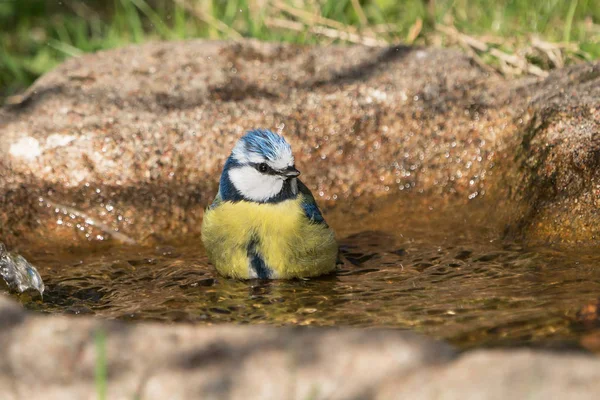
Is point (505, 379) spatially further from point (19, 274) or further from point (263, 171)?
point (19, 274)

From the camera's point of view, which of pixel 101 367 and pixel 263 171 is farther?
pixel 263 171

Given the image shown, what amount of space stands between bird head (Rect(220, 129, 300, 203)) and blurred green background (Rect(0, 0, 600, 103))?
182 cm

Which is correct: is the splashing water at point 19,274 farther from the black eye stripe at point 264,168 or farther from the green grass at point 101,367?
the green grass at point 101,367

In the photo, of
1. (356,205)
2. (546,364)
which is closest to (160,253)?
(356,205)

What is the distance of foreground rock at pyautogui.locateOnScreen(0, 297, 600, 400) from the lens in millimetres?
1874

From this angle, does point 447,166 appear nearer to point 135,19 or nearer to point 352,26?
point 352,26

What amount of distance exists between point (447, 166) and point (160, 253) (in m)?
1.55

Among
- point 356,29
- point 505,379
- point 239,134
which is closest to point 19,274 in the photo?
point 239,134

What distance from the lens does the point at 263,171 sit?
3.80m

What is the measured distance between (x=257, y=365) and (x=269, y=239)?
5.29 feet

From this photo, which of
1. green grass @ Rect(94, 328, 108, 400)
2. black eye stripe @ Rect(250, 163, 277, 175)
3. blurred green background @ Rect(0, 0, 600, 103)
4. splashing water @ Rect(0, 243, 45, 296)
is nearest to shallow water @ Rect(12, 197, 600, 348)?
splashing water @ Rect(0, 243, 45, 296)

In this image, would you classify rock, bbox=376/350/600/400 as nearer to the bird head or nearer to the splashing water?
the bird head

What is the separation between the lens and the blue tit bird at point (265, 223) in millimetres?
3623

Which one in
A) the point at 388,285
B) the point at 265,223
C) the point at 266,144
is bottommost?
the point at 388,285
